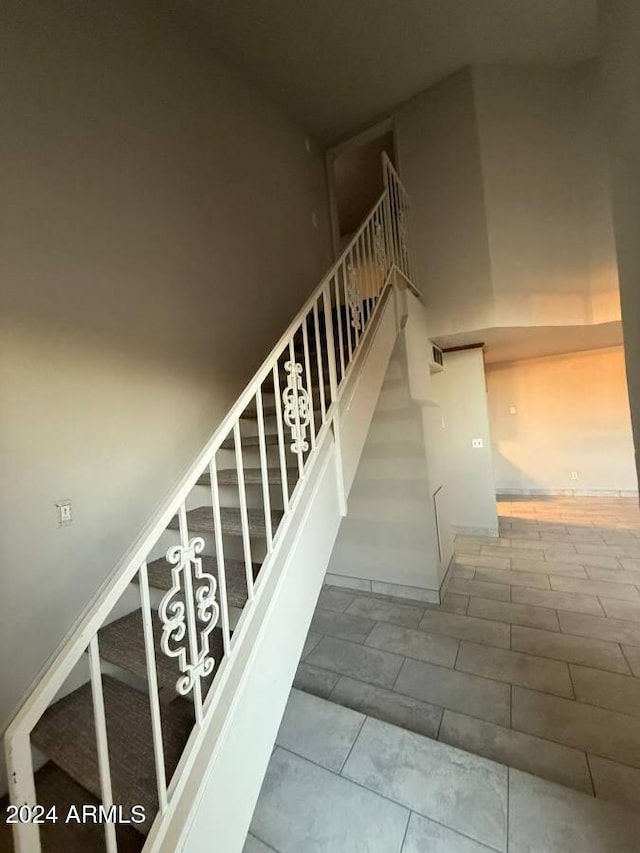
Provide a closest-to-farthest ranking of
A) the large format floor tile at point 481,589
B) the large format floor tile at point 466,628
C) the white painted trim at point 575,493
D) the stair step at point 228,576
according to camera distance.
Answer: the stair step at point 228,576, the large format floor tile at point 466,628, the large format floor tile at point 481,589, the white painted trim at point 575,493

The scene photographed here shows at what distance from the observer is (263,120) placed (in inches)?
123

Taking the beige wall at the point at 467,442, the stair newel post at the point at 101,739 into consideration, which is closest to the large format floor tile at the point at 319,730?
the stair newel post at the point at 101,739

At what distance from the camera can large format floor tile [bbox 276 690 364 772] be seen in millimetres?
1629

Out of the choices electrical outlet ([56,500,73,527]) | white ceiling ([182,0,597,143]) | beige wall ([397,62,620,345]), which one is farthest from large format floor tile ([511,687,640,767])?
white ceiling ([182,0,597,143])

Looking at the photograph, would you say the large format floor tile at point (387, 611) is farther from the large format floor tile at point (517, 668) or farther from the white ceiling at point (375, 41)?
the white ceiling at point (375, 41)

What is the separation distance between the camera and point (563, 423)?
5.86m

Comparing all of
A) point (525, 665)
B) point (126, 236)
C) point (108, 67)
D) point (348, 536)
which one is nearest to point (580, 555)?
point (525, 665)

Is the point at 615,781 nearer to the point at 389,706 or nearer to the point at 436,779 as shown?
the point at 436,779

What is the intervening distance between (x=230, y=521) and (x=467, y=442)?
3.76 m

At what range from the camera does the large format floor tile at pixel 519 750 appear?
153 centimetres

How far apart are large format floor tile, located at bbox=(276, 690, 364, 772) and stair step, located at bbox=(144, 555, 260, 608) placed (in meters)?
0.93

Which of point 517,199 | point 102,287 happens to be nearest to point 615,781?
point 102,287

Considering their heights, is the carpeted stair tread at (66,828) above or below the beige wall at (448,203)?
below

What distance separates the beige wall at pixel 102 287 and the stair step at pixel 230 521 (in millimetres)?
264
